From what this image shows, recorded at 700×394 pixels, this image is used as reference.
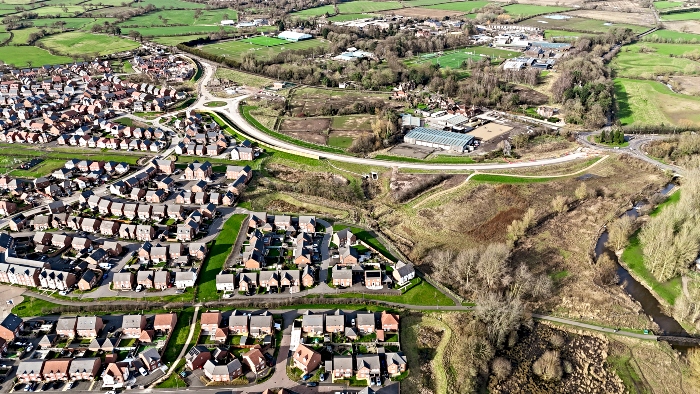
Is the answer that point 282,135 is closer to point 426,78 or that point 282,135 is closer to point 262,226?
point 262,226

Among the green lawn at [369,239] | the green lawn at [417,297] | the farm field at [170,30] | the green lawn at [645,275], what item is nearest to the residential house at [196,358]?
the green lawn at [417,297]

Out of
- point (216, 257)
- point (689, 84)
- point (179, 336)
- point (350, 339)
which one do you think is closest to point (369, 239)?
point (350, 339)

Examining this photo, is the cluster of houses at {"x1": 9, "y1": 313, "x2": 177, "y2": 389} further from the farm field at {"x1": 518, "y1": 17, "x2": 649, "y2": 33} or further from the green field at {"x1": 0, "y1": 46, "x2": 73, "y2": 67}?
the farm field at {"x1": 518, "y1": 17, "x2": 649, "y2": 33}

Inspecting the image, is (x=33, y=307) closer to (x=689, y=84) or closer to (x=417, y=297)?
(x=417, y=297)

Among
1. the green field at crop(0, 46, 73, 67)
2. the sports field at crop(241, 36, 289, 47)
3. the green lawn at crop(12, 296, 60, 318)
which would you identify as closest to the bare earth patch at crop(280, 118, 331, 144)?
the green lawn at crop(12, 296, 60, 318)

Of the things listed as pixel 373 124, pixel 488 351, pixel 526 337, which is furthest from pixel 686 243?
pixel 373 124
